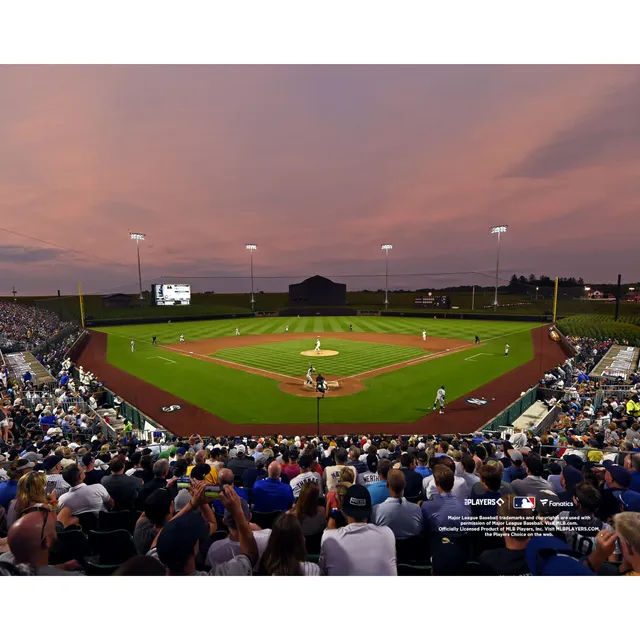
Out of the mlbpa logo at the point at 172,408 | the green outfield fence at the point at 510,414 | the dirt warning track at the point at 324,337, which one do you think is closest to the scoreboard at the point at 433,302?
the dirt warning track at the point at 324,337

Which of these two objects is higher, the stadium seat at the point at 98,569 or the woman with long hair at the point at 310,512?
the woman with long hair at the point at 310,512

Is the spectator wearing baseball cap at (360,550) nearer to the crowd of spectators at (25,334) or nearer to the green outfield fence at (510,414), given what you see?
the green outfield fence at (510,414)

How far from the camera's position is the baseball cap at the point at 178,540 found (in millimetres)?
2828

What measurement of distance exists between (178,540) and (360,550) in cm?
168

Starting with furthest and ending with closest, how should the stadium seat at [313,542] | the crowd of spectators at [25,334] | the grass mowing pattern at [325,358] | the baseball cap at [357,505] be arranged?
the crowd of spectators at [25,334]
the grass mowing pattern at [325,358]
the stadium seat at [313,542]
the baseball cap at [357,505]

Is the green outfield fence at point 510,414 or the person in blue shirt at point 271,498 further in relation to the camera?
the green outfield fence at point 510,414

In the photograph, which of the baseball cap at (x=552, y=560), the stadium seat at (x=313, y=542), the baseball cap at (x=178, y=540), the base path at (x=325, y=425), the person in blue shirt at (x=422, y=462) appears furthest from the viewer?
the base path at (x=325, y=425)

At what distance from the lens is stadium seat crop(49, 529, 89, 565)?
147 inches

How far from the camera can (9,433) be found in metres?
10.5

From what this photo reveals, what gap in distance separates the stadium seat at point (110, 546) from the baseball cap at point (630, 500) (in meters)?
5.91

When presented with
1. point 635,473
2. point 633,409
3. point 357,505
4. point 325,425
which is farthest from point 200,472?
point 633,409

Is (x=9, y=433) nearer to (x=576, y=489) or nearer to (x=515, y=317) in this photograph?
(x=576, y=489)

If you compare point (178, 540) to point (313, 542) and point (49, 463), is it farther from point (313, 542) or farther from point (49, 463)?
point (49, 463)

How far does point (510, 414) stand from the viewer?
14188 millimetres
